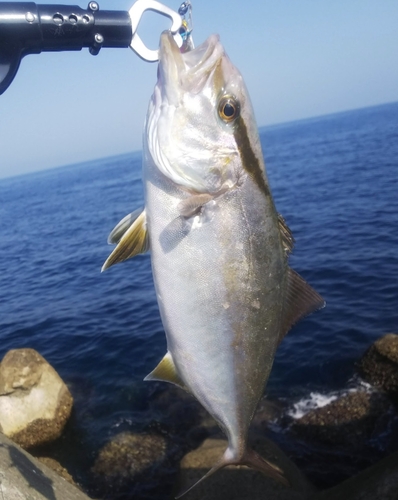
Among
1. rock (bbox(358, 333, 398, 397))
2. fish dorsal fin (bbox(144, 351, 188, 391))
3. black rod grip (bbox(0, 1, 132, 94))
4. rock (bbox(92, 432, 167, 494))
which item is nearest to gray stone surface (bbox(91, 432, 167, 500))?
rock (bbox(92, 432, 167, 494))

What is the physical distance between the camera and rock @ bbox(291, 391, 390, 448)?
308 inches

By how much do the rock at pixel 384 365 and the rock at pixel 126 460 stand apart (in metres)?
4.41

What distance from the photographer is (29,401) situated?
8.89 meters

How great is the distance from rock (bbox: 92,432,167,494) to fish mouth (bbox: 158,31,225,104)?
23.4ft

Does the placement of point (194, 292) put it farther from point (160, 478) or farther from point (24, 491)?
point (160, 478)

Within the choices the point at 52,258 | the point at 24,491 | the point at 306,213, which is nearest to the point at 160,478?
the point at 24,491

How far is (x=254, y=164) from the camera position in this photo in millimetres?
2643

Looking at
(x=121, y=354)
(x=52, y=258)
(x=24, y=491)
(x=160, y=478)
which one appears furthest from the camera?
(x=52, y=258)

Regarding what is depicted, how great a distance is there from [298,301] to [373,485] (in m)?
3.23

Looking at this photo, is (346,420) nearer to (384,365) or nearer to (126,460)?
(384,365)

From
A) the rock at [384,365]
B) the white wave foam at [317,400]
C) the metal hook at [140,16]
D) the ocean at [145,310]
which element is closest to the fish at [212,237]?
the metal hook at [140,16]

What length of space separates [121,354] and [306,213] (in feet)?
46.0

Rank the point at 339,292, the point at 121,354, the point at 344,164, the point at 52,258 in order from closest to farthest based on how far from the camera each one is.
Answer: the point at 121,354
the point at 339,292
the point at 52,258
the point at 344,164

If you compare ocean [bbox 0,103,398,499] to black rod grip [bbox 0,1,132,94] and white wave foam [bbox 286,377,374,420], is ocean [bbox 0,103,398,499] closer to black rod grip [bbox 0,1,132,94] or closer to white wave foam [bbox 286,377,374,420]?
white wave foam [bbox 286,377,374,420]
